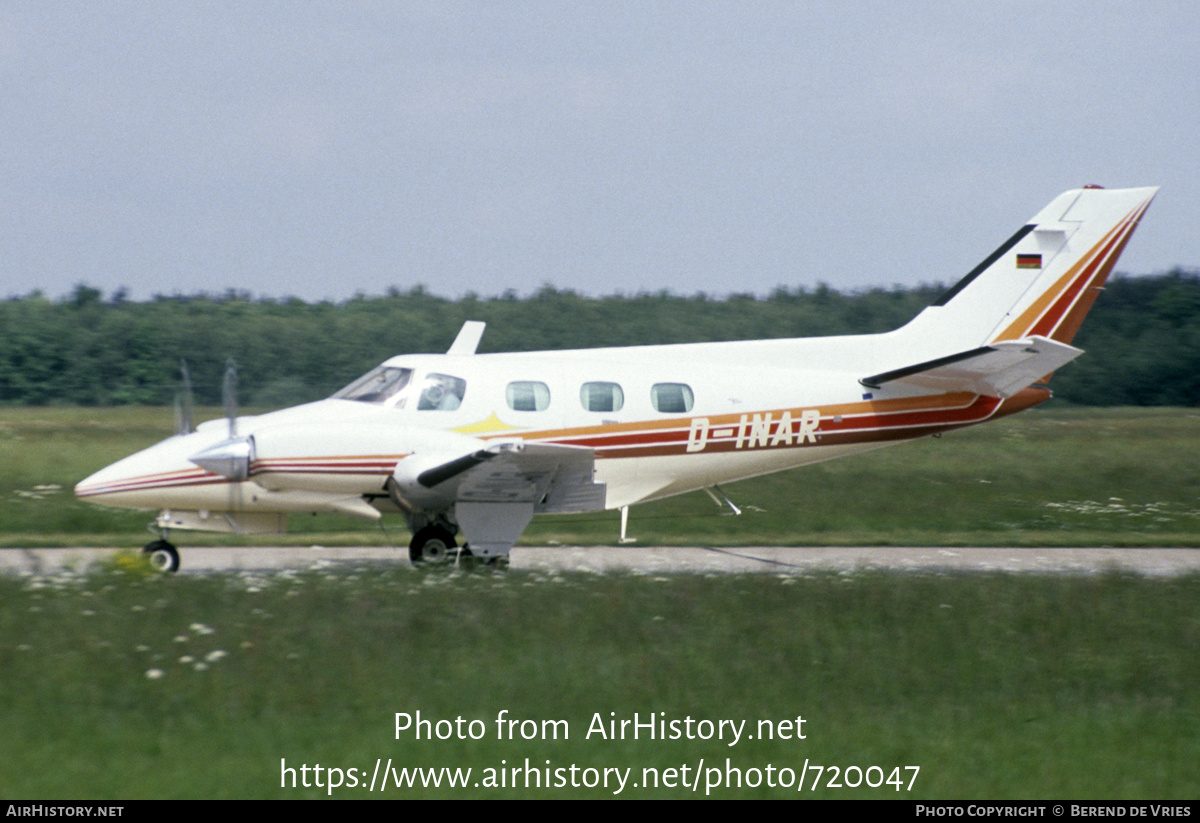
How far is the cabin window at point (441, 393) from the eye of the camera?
527 inches

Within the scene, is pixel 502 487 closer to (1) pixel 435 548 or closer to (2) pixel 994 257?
(1) pixel 435 548

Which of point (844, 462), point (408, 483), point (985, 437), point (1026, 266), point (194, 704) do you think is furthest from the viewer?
point (985, 437)

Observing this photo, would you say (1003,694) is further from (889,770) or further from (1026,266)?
(1026,266)

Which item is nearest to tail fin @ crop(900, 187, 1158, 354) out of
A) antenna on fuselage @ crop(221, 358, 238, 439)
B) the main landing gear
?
the main landing gear

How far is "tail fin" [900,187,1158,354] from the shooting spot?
1527cm

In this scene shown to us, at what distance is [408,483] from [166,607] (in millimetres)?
4032

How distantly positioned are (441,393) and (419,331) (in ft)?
65.3

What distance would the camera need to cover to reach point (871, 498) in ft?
68.9

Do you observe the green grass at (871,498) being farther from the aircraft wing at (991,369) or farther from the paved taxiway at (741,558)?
the aircraft wing at (991,369)

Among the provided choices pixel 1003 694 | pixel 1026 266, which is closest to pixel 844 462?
pixel 1026 266

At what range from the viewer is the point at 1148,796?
646 centimetres

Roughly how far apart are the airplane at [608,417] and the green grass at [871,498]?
2.30 metres

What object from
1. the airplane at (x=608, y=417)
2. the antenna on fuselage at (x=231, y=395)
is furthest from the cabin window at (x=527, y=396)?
the antenna on fuselage at (x=231, y=395)

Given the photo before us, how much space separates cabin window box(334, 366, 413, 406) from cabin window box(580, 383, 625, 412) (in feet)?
6.76
